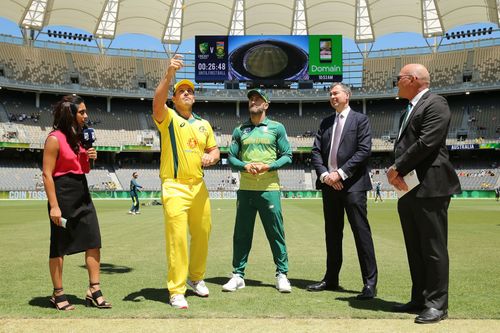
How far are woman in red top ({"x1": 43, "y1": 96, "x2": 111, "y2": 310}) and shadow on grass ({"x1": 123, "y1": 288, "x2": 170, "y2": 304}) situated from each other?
1.54 ft

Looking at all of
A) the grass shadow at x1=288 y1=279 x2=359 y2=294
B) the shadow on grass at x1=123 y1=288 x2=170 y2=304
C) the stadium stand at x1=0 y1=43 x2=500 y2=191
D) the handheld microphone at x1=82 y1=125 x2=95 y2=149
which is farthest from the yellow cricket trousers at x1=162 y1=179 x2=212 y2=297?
the stadium stand at x1=0 y1=43 x2=500 y2=191

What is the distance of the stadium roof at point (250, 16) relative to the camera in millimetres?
46625

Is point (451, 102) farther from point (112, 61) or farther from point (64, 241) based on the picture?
point (64, 241)

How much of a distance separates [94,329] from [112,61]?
61.6 m

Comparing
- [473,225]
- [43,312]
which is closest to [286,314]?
[43,312]

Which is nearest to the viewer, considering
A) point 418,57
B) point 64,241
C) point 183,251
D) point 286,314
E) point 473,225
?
point 286,314

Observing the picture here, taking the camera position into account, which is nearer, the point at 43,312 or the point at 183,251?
the point at 43,312

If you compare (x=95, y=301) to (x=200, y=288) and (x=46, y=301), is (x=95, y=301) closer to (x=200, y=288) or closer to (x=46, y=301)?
(x=46, y=301)

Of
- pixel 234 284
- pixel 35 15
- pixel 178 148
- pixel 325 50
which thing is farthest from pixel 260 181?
pixel 35 15

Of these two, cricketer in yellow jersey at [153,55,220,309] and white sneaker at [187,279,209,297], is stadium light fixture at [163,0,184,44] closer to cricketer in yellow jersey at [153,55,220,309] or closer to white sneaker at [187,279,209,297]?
cricketer in yellow jersey at [153,55,220,309]

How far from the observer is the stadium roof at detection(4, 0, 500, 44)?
46625 mm

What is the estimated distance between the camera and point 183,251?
215 inches

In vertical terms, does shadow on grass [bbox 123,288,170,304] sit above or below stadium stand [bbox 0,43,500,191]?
below

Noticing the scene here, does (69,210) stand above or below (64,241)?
above
